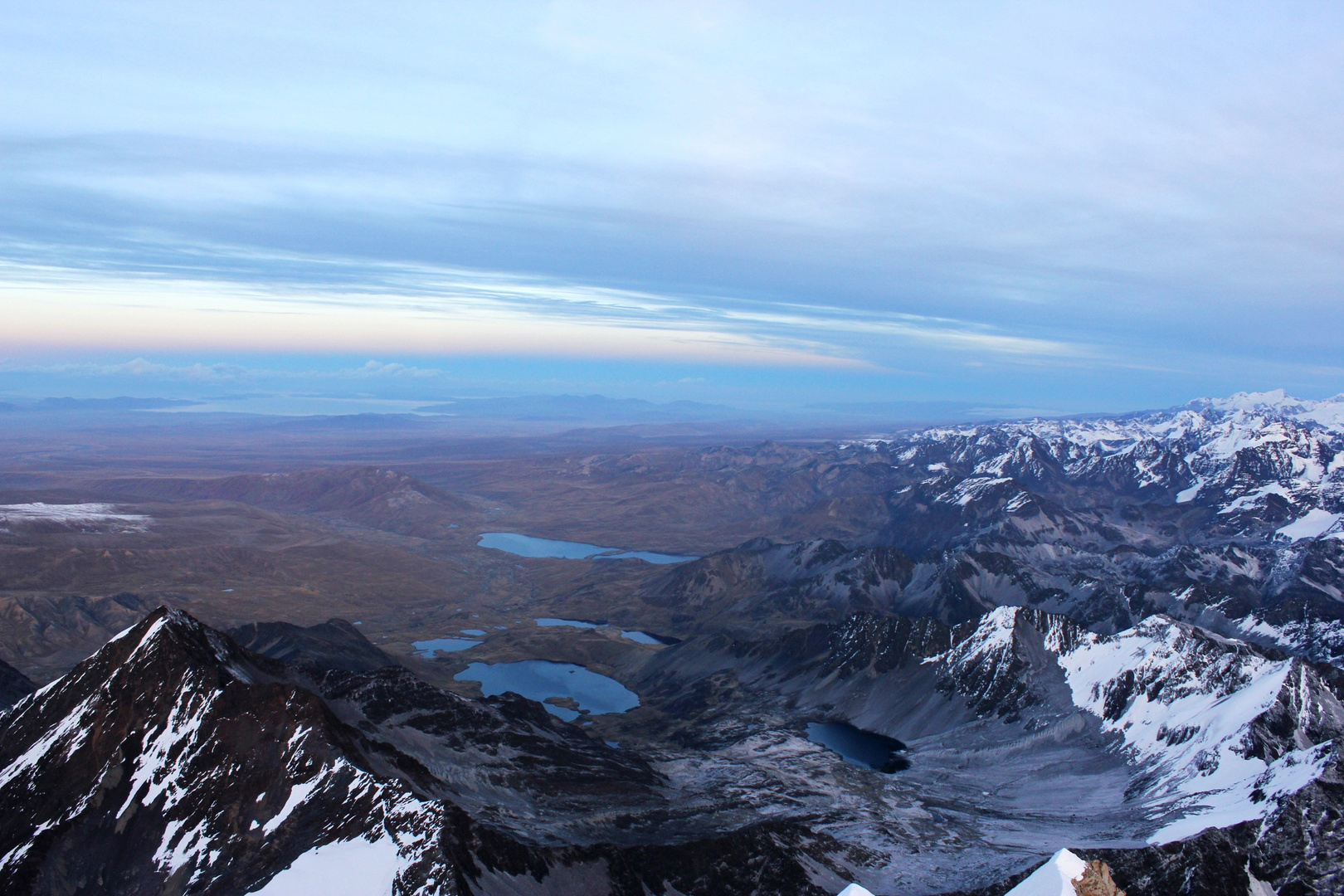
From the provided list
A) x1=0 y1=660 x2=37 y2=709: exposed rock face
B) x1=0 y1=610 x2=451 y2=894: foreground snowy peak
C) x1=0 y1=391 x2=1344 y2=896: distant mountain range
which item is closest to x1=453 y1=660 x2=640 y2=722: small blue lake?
Result: x1=0 y1=391 x2=1344 y2=896: distant mountain range

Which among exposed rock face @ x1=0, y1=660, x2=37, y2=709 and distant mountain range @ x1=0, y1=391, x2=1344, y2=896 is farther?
exposed rock face @ x1=0, y1=660, x2=37, y2=709

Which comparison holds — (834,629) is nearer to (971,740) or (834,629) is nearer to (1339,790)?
(971,740)

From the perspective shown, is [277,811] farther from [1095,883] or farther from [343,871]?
[1095,883]

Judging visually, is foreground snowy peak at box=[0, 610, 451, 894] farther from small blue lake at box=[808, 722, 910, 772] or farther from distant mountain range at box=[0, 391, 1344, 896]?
small blue lake at box=[808, 722, 910, 772]

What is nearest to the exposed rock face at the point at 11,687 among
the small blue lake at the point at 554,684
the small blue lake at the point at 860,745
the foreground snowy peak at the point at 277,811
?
the foreground snowy peak at the point at 277,811

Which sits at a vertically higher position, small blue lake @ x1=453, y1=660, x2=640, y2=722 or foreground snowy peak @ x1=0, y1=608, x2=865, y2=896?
foreground snowy peak @ x1=0, y1=608, x2=865, y2=896
